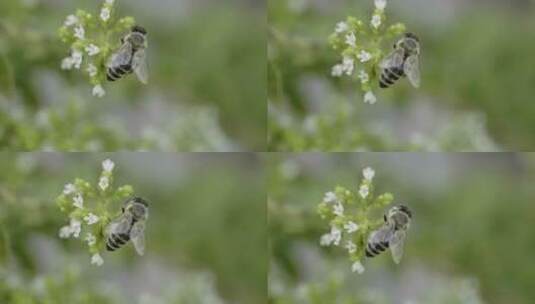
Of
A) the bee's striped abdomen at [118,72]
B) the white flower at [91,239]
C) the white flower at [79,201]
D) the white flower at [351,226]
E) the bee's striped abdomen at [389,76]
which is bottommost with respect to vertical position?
the white flower at [91,239]

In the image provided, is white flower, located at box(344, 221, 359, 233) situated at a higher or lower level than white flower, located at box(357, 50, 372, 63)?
lower

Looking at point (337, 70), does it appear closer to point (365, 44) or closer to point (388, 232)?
point (365, 44)

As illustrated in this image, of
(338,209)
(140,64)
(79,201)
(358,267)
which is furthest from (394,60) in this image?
(79,201)

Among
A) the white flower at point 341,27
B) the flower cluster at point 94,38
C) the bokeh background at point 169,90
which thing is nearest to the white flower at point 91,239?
the bokeh background at point 169,90

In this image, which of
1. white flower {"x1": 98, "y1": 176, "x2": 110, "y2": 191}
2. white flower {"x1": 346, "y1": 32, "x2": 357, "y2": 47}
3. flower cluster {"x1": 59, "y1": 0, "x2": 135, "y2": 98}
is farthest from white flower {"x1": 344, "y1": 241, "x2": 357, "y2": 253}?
flower cluster {"x1": 59, "y1": 0, "x2": 135, "y2": 98}

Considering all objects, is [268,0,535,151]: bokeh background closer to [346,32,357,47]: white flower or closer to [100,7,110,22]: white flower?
[346,32,357,47]: white flower

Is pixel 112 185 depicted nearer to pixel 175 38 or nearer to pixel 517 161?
pixel 175 38

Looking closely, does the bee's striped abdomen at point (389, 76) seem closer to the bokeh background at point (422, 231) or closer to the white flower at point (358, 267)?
the bokeh background at point (422, 231)
